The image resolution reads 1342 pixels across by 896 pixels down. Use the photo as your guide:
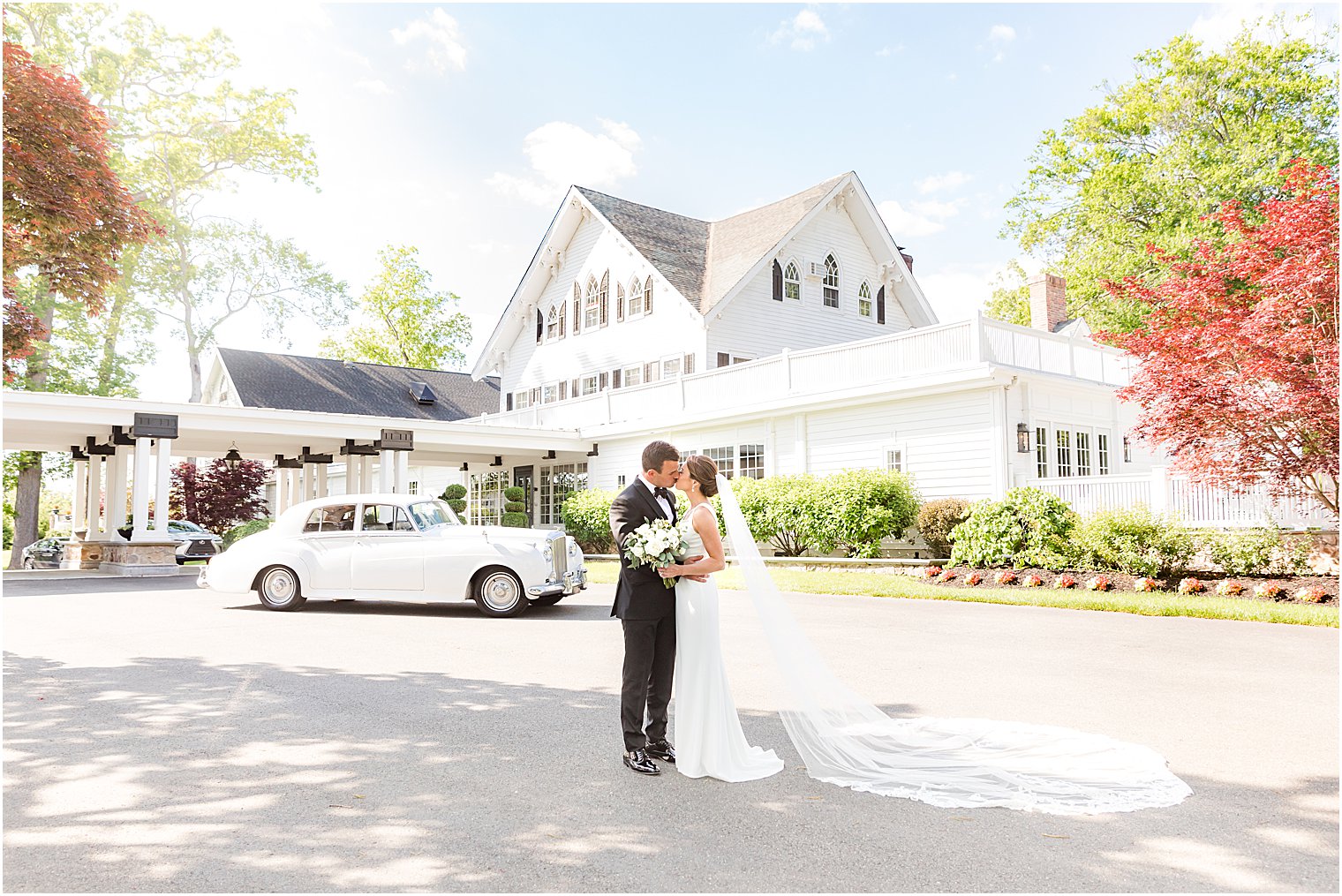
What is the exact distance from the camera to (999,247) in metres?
41.8

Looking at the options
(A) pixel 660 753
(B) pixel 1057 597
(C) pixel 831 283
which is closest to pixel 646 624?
(A) pixel 660 753

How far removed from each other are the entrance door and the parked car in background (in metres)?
13.6

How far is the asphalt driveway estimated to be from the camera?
3.69 metres

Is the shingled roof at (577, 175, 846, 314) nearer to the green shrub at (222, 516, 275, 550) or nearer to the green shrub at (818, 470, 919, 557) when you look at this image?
the green shrub at (818, 470, 919, 557)

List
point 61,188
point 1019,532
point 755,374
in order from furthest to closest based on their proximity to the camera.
Result: point 755,374 → point 1019,532 → point 61,188

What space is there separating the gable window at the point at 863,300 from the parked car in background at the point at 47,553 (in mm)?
25121

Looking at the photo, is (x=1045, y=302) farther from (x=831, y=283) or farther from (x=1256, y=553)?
(x=1256, y=553)

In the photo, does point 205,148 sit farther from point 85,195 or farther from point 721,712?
point 721,712

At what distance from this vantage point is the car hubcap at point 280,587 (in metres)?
13.4

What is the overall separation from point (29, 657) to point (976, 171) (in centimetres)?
3709

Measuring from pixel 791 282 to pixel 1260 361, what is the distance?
55.0 feet

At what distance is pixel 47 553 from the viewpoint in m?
27.0

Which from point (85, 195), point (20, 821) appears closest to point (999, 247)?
point (85, 195)

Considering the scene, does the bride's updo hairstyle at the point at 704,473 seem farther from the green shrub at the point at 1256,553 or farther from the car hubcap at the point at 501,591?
the green shrub at the point at 1256,553
